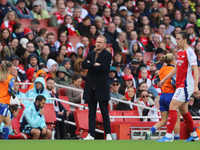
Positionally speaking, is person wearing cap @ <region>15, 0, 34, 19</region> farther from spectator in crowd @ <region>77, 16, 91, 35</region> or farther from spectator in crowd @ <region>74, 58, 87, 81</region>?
spectator in crowd @ <region>74, 58, 87, 81</region>

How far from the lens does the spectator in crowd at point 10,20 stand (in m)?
13.8

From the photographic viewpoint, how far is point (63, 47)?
44.7 feet

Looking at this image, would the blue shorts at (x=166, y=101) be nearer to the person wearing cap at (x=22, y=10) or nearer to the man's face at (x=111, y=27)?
the man's face at (x=111, y=27)

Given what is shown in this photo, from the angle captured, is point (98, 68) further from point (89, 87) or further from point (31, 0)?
point (31, 0)

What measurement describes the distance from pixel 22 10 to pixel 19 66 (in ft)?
11.9

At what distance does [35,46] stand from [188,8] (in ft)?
31.2

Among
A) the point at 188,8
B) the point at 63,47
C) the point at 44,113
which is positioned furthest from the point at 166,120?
the point at 188,8

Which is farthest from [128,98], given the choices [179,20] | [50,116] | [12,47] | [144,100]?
[179,20]

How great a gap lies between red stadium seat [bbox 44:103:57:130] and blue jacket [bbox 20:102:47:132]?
17.2 inches

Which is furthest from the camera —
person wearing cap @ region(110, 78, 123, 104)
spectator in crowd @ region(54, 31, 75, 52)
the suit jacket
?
spectator in crowd @ region(54, 31, 75, 52)

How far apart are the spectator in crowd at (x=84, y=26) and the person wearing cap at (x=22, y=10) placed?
175 cm

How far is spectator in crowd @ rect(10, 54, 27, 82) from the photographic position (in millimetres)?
12073

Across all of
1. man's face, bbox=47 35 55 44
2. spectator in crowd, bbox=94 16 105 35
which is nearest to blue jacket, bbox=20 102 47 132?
man's face, bbox=47 35 55 44

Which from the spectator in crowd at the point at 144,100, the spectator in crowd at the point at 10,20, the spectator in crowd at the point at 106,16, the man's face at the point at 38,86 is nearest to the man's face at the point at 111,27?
the spectator in crowd at the point at 106,16
